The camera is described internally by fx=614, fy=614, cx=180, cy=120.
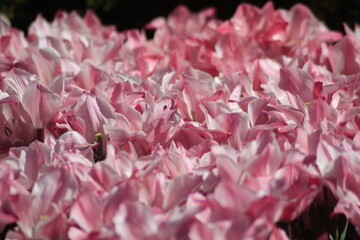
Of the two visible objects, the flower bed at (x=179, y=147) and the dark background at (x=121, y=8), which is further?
the dark background at (x=121, y=8)

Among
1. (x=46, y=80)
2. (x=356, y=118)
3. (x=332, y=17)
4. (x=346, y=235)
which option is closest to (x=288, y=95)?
(x=356, y=118)

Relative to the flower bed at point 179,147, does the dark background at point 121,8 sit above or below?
below

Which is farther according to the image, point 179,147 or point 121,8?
point 121,8

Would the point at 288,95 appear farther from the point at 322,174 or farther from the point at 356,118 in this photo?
the point at 322,174

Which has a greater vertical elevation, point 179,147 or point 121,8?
point 179,147

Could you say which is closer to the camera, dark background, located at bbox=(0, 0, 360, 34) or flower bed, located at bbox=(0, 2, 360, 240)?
flower bed, located at bbox=(0, 2, 360, 240)

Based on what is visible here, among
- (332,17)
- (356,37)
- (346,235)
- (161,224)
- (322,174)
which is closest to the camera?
(161,224)

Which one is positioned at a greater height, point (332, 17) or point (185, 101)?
point (185, 101)

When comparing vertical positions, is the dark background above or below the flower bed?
below
